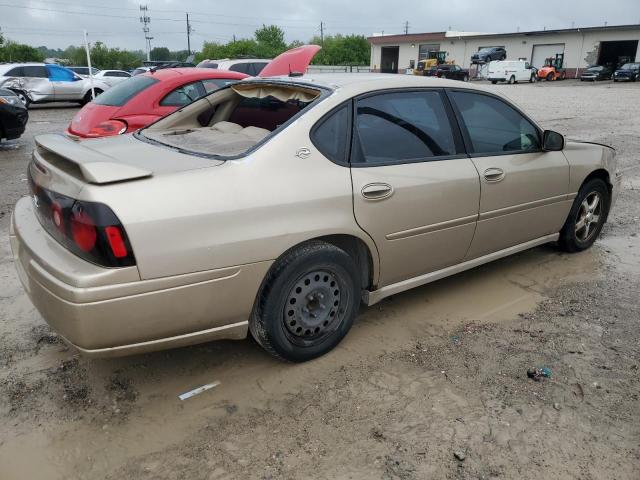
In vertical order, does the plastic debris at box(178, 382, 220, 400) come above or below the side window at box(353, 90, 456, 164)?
below

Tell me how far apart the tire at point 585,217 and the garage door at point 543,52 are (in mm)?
50789

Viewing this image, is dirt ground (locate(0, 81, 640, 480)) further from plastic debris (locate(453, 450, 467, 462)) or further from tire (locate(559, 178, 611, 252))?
tire (locate(559, 178, 611, 252))

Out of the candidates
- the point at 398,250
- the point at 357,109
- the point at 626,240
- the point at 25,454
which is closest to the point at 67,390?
the point at 25,454

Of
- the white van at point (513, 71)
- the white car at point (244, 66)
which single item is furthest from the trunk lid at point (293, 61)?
the white van at point (513, 71)

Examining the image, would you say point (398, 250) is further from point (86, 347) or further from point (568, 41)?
point (568, 41)

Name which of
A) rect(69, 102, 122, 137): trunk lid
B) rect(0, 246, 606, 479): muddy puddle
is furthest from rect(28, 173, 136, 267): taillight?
rect(69, 102, 122, 137): trunk lid

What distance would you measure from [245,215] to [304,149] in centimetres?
55

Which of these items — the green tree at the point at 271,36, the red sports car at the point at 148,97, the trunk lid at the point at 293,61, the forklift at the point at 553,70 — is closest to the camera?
the red sports car at the point at 148,97

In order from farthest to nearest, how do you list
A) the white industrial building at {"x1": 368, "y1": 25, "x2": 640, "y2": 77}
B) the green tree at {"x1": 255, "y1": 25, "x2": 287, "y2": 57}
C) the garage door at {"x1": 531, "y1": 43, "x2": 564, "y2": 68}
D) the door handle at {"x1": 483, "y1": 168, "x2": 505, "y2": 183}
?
1. the green tree at {"x1": 255, "y1": 25, "x2": 287, "y2": 57}
2. the garage door at {"x1": 531, "y1": 43, "x2": 564, "y2": 68}
3. the white industrial building at {"x1": 368, "y1": 25, "x2": 640, "y2": 77}
4. the door handle at {"x1": 483, "y1": 168, "x2": 505, "y2": 183}

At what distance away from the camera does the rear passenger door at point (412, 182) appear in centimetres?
317

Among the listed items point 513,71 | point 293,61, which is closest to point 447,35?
point 513,71

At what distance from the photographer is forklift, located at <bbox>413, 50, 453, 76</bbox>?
Result: 5072 cm

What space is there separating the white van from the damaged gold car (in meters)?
40.4

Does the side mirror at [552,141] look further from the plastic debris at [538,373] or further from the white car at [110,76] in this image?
the white car at [110,76]
